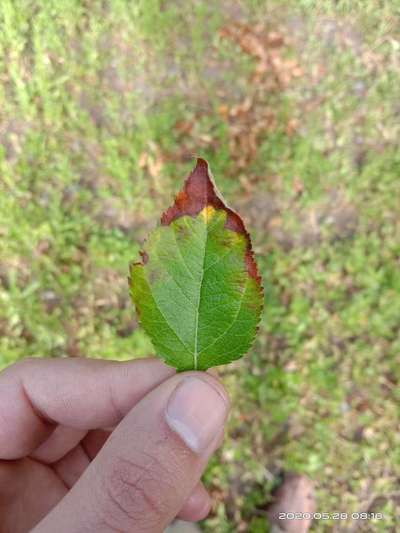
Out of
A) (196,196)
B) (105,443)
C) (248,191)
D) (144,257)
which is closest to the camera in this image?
(196,196)

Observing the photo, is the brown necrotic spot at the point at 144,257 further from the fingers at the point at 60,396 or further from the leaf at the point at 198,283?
the fingers at the point at 60,396

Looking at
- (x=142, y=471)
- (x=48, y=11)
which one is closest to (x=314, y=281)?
(x=142, y=471)

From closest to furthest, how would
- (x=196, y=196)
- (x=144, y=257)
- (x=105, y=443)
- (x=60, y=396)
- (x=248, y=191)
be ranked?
(x=196, y=196)
(x=144, y=257)
(x=105, y=443)
(x=60, y=396)
(x=248, y=191)

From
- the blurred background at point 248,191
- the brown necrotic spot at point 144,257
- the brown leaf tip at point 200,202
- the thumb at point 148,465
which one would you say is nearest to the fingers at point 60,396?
the thumb at point 148,465

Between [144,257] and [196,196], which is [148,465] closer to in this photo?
[144,257]

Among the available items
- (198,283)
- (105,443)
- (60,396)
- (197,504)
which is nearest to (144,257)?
(198,283)

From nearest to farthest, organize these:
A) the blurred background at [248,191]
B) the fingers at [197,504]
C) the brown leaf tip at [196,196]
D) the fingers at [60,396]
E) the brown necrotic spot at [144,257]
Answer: the brown leaf tip at [196,196] < the brown necrotic spot at [144,257] < the fingers at [60,396] < the fingers at [197,504] < the blurred background at [248,191]

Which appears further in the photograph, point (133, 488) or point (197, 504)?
point (197, 504)
